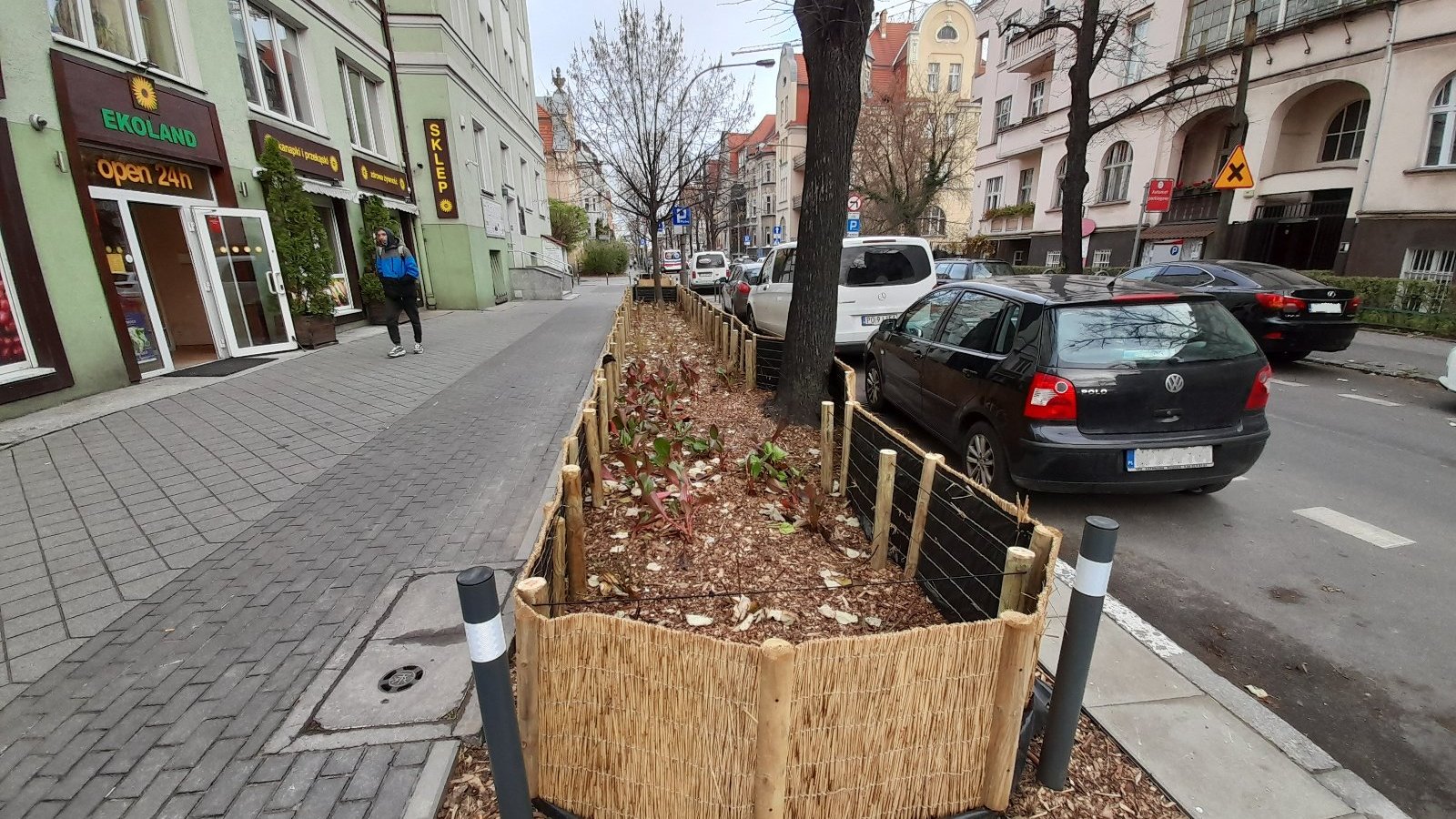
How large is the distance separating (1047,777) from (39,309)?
33.5 ft

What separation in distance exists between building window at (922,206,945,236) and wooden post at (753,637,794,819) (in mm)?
40112

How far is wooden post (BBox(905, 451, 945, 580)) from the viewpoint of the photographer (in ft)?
9.77

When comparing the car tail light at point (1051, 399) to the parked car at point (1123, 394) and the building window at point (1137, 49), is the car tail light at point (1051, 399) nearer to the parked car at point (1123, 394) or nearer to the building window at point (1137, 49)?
the parked car at point (1123, 394)

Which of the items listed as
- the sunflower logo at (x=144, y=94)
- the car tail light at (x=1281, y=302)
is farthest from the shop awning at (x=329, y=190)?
the car tail light at (x=1281, y=302)

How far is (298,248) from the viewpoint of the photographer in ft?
34.9

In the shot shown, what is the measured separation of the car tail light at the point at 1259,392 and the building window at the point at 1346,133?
18199mm

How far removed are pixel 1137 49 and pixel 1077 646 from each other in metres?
27.0

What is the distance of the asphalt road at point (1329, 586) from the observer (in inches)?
98.5

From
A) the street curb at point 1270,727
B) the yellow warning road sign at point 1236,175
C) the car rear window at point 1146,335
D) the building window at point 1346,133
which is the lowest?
the street curb at point 1270,727

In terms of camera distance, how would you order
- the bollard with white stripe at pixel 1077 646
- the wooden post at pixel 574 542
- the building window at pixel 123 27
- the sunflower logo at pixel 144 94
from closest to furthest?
the bollard with white stripe at pixel 1077 646 < the wooden post at pixel 574 542 < the building window at pixel 123 27 < the sunflower logo at pixel 144 94

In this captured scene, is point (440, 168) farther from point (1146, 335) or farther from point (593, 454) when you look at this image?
point (1146, 335)

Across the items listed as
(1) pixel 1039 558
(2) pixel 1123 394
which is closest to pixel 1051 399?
(2) pixel 1123 394

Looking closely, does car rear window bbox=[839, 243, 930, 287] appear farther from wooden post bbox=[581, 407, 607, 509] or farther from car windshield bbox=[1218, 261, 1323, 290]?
wooden post bbox=[581, 407, 607, 509]

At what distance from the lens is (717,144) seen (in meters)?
22.5
